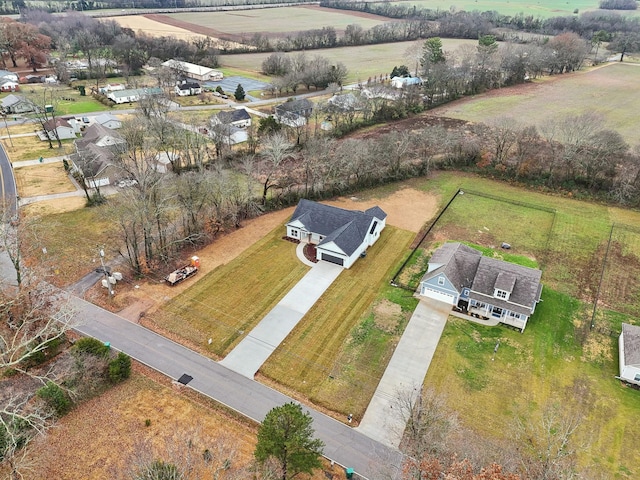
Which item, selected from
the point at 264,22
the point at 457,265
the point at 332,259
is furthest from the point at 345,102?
the point at 264,22

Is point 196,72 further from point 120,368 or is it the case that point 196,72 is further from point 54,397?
point 54,397

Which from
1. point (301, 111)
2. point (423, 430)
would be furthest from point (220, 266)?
point (301, 111)

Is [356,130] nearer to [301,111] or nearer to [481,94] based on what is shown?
[301,111]

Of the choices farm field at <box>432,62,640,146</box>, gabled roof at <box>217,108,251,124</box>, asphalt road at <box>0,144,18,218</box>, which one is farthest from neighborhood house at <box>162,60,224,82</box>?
farm field at <box>432,62,640,146</box>

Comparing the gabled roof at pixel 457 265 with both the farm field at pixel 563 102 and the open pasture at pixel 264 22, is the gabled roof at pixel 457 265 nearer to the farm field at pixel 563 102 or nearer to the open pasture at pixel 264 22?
the farm field at pixel 563 102

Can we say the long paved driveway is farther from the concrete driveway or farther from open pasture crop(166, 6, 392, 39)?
open pasture crop(166, 6, 392, 39)

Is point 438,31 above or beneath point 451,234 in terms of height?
above
